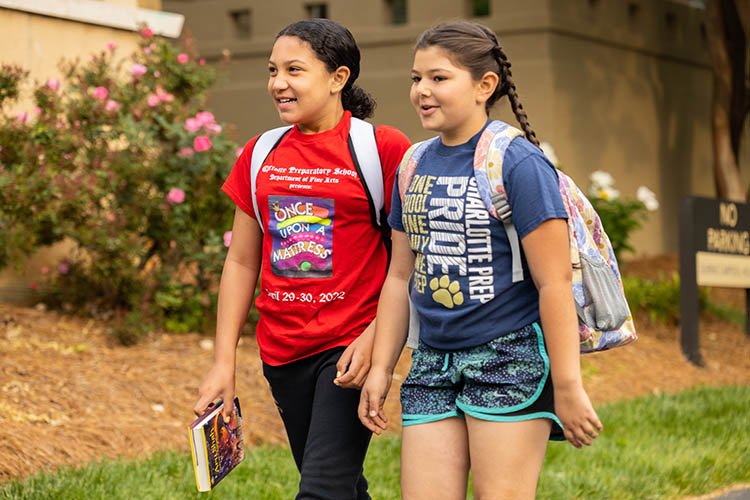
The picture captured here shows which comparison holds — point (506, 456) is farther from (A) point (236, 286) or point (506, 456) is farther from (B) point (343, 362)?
(A) point (236, 286)

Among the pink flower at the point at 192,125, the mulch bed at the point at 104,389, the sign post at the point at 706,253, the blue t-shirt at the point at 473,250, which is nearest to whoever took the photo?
the blue t-shirt at the point at 473,250

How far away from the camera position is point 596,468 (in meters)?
5.92

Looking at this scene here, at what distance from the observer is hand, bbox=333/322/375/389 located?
3475 millimetres

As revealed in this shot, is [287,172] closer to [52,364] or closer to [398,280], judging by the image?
[398,280]

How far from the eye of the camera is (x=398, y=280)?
3.46m

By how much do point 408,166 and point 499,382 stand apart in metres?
0.70

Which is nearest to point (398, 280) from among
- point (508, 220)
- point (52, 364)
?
point (508, 220)

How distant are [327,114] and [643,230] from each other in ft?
35.7

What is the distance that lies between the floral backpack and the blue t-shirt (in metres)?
0.03

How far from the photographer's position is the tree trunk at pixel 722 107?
1318cm

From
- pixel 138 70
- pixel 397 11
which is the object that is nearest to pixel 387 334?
pixel 138 70

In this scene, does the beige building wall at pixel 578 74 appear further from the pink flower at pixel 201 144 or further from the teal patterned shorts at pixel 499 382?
the teal patterned shorts at pixel 499 382

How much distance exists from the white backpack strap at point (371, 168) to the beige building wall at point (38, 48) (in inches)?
192

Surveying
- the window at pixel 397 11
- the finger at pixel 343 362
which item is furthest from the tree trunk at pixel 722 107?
the finger at pixel 343 362
